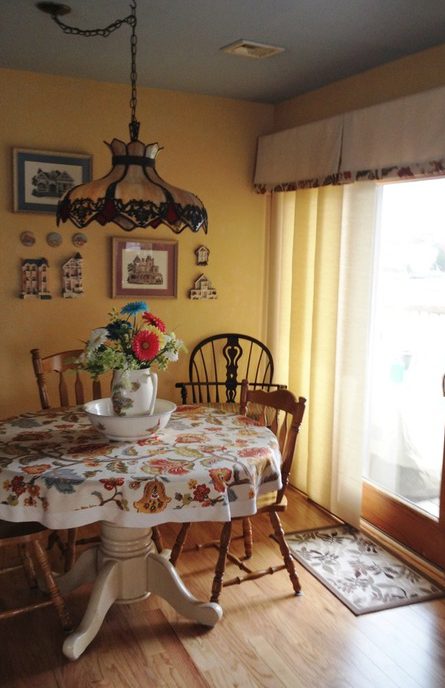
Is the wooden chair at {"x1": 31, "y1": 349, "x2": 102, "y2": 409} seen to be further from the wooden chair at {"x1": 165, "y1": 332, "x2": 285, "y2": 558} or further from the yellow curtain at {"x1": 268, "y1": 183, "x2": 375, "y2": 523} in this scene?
the yellow curtain at {"x1": 268, "y1": 183, "x2": 375, "y2": 523}

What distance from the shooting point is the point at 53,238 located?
3635 mm

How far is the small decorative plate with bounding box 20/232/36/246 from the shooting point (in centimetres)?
358

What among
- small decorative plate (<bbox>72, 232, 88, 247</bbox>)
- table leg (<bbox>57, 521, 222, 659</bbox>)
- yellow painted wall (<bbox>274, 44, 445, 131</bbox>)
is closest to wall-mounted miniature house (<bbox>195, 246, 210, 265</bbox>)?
small decorative plate (<bbox>72, 232, 88, 247</bbox>)

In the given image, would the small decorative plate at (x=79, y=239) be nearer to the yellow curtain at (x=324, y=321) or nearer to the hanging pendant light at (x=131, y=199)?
the yellow curtain at (x=324, y=321)

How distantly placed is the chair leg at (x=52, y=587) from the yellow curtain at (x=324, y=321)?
5.66ft

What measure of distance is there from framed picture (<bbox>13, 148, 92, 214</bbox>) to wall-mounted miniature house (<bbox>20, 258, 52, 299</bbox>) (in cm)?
30

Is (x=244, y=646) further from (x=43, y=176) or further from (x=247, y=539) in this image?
(x=43, y=176)

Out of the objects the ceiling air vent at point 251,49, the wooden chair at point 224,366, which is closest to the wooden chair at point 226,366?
the wooden chair at point 224,366

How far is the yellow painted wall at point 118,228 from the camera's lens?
3564 millimetres

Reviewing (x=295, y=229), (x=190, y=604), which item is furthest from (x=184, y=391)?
(x=190, y=604)

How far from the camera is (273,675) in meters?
2.26

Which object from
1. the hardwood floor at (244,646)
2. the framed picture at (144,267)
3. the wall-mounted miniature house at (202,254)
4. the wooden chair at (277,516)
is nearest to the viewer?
the hardwood floor at (244,646)

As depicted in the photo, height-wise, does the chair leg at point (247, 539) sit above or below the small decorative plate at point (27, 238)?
below

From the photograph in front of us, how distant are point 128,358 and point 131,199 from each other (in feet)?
2.05
